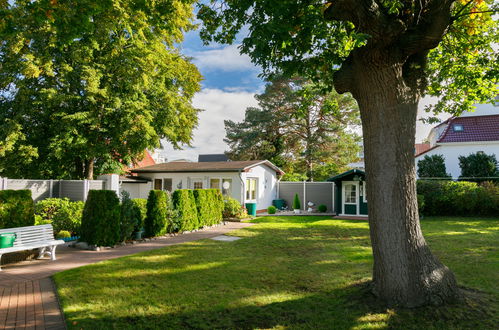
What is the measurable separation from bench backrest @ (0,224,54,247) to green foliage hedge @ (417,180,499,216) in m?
19.3

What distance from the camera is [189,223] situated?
1262 cm

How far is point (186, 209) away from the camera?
12.5m

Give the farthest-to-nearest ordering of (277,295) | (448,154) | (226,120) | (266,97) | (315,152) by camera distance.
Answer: (226,120)
(266,97)
(315,152)
(448,154)
(277,295)

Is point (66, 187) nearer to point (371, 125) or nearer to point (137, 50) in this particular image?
point (137, 50)

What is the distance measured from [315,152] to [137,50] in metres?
17.4

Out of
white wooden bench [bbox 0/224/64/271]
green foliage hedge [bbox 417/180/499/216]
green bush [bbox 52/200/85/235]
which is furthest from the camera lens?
green foliage hedge [bbox 417/180/499/216]

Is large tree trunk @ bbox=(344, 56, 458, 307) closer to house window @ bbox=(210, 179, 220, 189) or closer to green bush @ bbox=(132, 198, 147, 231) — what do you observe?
green bush @ bbox=(132, 198, 147, 231)

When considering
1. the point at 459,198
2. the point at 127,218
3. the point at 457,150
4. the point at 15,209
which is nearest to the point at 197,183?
the point at 127,218

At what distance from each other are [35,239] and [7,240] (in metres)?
0.75

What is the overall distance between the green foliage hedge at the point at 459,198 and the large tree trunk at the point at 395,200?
16.4 m

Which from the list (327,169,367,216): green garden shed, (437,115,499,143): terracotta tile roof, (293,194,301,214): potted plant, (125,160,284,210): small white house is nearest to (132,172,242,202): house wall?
A: (125,160,284,210): small white house

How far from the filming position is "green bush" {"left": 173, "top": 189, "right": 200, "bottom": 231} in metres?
12.2

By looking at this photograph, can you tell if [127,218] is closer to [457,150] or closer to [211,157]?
[457,150]

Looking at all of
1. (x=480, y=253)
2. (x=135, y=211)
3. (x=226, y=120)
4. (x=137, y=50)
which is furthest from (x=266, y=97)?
(x=480, y=253)
